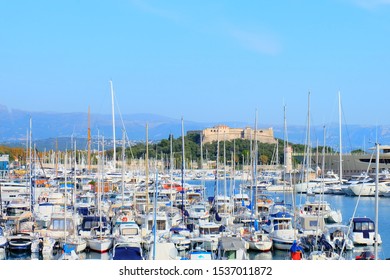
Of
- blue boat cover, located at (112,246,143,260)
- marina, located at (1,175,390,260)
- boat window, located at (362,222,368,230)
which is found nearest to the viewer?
blue boat cover, located at (112,246,143,260)

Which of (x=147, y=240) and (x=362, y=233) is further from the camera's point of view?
(x=362, y=233)

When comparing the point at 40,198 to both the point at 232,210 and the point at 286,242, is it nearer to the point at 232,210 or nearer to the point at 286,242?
the point at 232,210

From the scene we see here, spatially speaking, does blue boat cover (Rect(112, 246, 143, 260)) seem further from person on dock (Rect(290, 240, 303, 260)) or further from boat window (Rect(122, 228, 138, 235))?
person on dock (Rect(290, 240, 303, 260))

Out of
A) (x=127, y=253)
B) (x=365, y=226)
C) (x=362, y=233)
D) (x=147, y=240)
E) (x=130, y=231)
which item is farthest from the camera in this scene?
(x=365, y=226)

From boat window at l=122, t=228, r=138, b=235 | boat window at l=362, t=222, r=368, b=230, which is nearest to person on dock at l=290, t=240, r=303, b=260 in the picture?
A: boat window at l=362, t=222, r=368, b=230

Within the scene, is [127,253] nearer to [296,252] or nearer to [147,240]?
[147,240]

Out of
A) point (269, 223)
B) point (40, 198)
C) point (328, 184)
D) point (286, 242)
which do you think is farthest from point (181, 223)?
point (328, 184)

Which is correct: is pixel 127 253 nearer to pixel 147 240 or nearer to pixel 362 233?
pixel 147 240

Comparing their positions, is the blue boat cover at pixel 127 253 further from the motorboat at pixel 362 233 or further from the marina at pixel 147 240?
the motorboat at pixel 362 233

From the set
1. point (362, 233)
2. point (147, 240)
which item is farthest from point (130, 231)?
point (362, 233)

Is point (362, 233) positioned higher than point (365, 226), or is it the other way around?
point (365, 226)

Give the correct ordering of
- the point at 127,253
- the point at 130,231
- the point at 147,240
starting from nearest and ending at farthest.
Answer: the point at 127,253 → the point at 147,240 → the point at 130,231

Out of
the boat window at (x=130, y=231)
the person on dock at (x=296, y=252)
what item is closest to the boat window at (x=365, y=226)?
the person on dock at (x=296, y=252)
